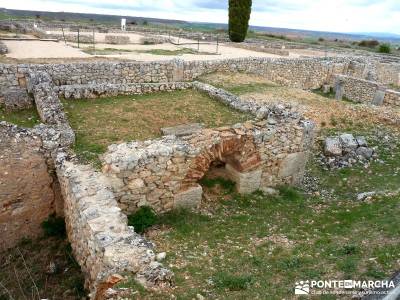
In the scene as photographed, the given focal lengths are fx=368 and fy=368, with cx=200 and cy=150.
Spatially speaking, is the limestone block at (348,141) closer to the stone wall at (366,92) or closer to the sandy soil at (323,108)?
the sandy soil at (323,108)

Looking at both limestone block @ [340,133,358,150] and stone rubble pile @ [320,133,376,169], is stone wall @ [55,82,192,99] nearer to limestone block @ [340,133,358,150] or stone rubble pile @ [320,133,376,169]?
stone rubble pile @ [320,133,376,169]

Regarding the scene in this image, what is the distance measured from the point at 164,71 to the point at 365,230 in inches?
476

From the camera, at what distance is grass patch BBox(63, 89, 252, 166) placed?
930 cm

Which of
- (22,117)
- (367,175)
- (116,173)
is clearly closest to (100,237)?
(116,173)

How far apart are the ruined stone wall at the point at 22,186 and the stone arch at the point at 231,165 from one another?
3238 mm

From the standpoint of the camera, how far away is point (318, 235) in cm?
762

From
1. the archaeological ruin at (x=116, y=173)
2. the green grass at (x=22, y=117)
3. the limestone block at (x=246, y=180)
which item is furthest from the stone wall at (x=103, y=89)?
the limestone block at (x=246, y=180)

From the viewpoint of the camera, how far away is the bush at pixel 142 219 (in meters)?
7.68

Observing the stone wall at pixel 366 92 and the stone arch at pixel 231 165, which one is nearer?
the stone arch at pixel 231 165

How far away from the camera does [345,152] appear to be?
12.4m

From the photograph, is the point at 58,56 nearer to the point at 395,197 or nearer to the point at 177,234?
the point at 177,234

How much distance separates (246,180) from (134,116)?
13.0 ft

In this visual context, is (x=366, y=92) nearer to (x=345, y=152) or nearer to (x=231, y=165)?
(x=345, y=152)

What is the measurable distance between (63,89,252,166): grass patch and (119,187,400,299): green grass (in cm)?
254
